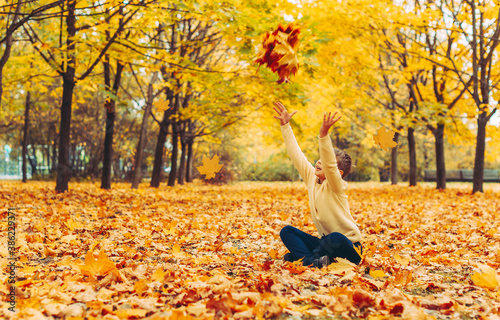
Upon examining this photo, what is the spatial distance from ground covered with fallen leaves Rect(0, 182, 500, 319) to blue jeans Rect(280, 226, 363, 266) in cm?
11

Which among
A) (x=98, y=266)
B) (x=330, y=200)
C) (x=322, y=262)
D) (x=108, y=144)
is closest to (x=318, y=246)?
(x=322, y=262)

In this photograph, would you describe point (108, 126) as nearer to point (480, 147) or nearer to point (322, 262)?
point (322, 262)

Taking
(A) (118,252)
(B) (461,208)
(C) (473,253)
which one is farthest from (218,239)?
(B) (461,208)

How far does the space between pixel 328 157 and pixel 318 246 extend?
859 mm

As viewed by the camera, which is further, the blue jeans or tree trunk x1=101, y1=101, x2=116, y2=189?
tree trunk x1=101, y1=101, x2=116, y2=189

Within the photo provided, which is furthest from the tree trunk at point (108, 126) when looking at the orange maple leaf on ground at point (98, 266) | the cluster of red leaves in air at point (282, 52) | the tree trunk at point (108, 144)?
the orange maple leaf on ground at point (98, 266)

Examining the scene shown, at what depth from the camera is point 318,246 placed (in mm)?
3381

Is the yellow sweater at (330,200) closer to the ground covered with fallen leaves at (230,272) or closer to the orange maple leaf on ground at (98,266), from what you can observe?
the ground covered with fallen leaves at (230,272)

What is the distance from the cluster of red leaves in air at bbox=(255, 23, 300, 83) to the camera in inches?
120

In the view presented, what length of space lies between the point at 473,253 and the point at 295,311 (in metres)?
2.75

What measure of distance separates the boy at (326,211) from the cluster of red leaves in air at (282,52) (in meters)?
0.40

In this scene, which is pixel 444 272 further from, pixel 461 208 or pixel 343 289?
pixel 461 208

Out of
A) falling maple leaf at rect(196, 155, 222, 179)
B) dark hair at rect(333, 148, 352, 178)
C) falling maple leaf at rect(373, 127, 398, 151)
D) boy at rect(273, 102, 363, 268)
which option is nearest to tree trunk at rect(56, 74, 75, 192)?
falling maple leaf at rect(196, 155, 222, 179)

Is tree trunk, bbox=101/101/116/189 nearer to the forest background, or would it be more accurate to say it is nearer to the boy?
the forest background
